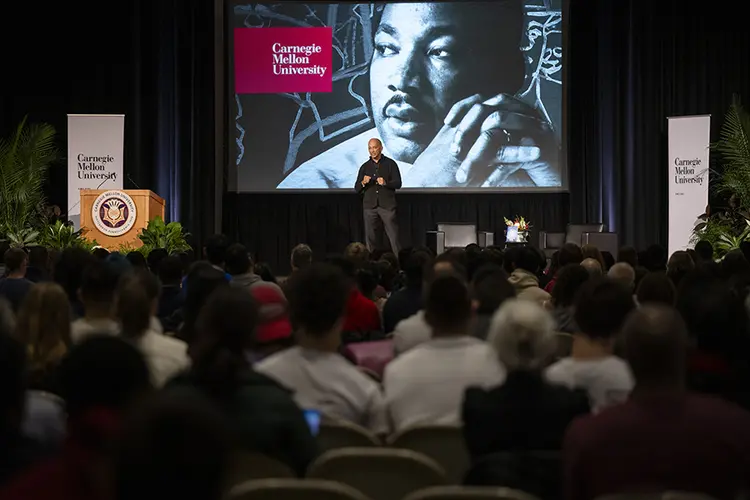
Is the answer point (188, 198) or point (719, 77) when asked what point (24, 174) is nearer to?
point (188, 198)

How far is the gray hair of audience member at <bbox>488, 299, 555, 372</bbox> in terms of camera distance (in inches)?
104

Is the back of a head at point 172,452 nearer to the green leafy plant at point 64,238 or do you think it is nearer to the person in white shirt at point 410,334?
the person in white shirt at point 410,334

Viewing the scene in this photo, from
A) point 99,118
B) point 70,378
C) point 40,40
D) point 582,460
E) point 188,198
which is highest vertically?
point 40,40

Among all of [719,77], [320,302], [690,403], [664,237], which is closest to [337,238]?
[664,237]

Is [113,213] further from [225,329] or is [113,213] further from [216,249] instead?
[225,329]

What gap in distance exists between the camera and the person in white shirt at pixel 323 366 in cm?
313

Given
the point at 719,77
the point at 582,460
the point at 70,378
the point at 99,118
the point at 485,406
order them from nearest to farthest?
1. the point at 70,378
2. the point at 582,460
3. the point at 485,406
4. the point at 99,118
5. the point at 719,77

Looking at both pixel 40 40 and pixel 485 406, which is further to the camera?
pixel 40 40

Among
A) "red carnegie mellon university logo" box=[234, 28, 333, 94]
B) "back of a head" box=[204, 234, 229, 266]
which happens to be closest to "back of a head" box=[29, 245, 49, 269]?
"back of a head" box=[204, 234, 229, 266]

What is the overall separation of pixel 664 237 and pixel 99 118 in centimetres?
775

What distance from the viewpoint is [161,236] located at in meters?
10.9

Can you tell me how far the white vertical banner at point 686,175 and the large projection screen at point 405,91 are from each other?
1461mm

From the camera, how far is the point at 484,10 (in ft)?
45.0

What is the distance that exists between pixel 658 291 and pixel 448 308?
1.42 m
